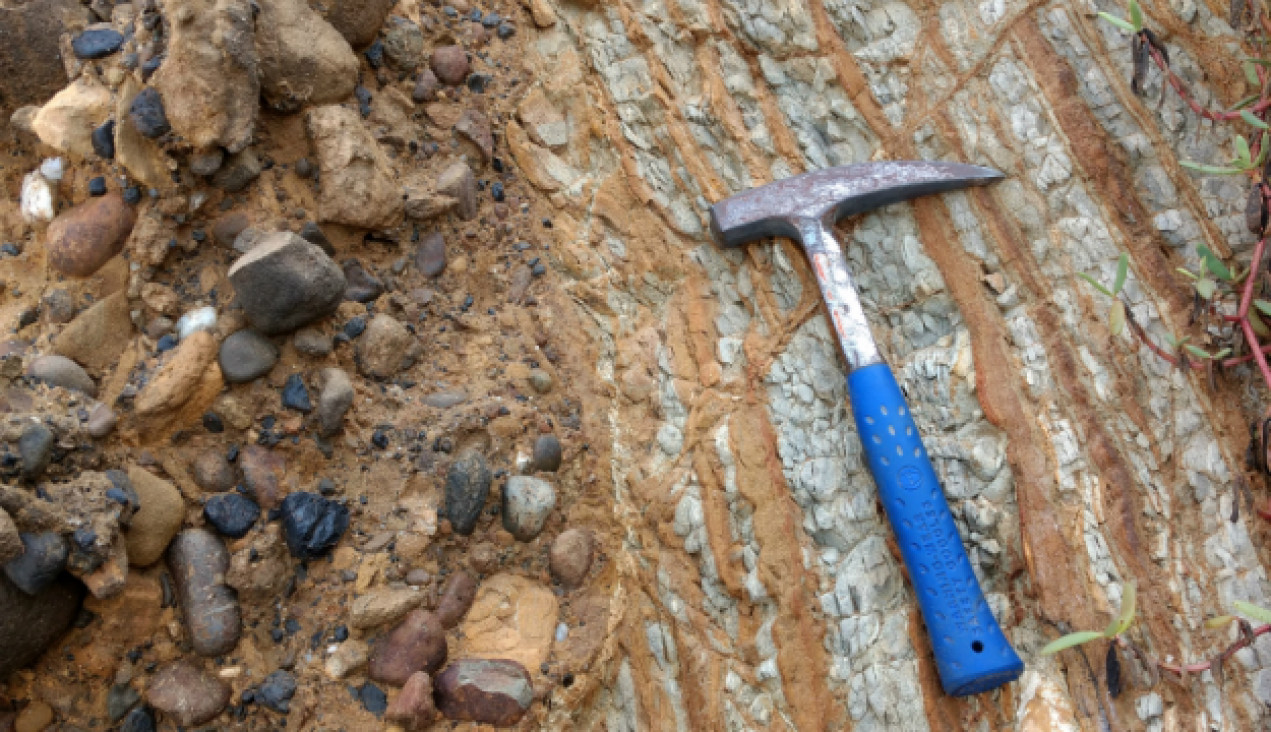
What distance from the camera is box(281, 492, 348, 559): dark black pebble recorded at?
2.11 m

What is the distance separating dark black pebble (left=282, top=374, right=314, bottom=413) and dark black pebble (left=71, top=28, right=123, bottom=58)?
3.17 feet

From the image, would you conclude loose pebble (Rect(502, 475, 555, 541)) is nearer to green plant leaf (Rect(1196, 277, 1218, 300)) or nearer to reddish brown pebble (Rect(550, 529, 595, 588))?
reddish brown pebble (Rect(550, 529, 595, 588))

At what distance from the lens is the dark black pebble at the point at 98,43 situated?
2256mm

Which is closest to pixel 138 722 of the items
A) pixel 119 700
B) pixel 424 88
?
pixel 119 700

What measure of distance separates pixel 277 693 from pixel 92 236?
1226mm

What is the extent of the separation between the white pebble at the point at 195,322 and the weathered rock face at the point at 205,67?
1.32 ft

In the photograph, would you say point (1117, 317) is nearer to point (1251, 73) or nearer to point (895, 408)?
point (895, 408)

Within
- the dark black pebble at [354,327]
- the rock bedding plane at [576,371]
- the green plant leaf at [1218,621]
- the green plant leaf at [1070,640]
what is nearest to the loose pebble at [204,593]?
the rock bedding plane at [576,371]

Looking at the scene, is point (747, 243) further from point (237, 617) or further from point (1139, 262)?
point (237, 617)

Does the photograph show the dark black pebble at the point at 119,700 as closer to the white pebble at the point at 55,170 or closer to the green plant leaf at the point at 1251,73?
the white pebble at the point at 55,170

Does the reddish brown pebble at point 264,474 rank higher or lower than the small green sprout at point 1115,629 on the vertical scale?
higher

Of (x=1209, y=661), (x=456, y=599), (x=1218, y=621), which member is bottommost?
(x=1209, y=661)

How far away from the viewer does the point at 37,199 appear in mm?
2312

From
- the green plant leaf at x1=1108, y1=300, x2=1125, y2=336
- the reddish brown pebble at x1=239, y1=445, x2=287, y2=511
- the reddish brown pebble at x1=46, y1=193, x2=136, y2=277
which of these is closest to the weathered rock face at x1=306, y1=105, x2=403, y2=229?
the reddish brown pebble at x1=46, y1=193, x2=136, y2=277
